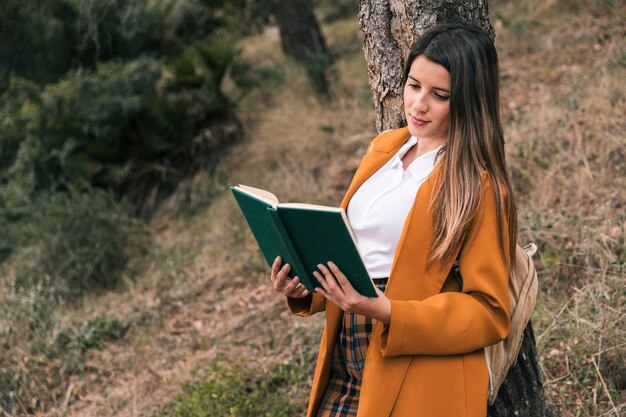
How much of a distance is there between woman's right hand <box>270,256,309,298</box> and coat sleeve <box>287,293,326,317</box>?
0.11 m

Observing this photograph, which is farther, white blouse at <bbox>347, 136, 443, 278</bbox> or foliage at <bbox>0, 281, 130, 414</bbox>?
foliage at <bbox>0, 281, 130, 414</bbox>

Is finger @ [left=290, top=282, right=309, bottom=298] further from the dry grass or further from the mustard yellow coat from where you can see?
the dry grass

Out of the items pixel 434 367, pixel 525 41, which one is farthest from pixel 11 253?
pixel 434 367

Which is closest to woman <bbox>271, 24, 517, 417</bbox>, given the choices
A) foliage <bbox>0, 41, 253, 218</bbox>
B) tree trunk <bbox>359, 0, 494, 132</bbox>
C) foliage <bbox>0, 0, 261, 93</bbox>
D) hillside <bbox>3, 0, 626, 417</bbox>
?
tree trunk <bbox>359, 0, 494, 132</bbox>

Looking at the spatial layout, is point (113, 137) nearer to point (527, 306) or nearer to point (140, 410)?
point (140, 410)

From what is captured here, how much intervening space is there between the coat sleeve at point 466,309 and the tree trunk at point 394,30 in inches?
32.2

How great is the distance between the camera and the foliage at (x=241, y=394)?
4.16m

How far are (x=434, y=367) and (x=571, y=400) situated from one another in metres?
1.65

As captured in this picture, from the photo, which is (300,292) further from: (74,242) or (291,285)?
(74,242)

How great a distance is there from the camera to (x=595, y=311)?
369 cm

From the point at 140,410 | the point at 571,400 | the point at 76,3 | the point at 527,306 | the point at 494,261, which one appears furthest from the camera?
the point at 76,3

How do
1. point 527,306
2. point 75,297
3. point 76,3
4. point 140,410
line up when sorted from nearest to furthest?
point 527,306 → point 140,410 → point 75,297 → point 76,3

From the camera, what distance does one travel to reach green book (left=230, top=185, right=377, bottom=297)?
2037 millimetres

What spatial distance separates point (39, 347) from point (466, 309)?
13.3ft
